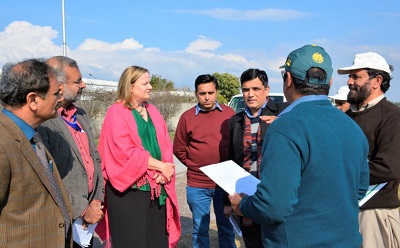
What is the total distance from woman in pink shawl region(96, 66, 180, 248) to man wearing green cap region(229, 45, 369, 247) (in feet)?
5.72

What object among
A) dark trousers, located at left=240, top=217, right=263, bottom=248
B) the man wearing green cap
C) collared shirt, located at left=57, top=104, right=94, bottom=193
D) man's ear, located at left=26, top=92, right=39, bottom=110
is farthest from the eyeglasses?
the man wearing green cap

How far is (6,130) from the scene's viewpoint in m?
2.11

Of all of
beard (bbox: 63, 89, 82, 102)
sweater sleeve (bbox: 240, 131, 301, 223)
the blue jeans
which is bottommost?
the blue jeans

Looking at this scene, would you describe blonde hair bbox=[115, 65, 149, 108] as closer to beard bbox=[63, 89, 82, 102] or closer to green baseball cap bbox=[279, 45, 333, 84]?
beard bbox=[63, 89, 82, 102]

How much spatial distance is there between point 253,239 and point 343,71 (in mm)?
1566

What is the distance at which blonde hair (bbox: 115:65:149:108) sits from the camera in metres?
3.90

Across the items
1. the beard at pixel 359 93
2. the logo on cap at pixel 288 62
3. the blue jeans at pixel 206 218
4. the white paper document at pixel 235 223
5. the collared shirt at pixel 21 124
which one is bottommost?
the blue jeans at pixel 206 218

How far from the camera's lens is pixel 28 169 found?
213 cm

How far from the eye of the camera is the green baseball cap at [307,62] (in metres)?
2.13

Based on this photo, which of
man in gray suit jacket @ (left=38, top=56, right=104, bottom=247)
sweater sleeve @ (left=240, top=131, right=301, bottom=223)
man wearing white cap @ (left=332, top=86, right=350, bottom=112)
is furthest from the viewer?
man wearing white cap @ (left=332, top=86, right=350, bottom=112)

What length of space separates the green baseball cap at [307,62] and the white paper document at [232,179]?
29.9 inches

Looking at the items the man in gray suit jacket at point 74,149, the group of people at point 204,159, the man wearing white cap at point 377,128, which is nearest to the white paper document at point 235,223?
the group of people at point 204,159

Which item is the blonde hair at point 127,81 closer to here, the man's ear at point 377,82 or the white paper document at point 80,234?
the white paper document at point 80,234

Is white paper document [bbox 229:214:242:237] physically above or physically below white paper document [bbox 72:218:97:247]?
above
